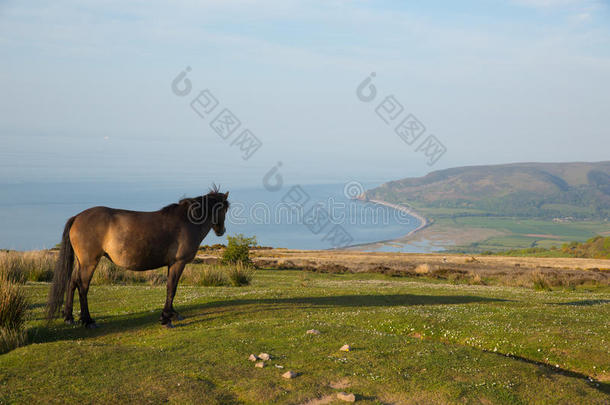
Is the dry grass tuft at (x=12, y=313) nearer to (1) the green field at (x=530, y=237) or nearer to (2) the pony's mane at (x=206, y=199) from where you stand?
(2) the pony's mane at (x=206, y=199)

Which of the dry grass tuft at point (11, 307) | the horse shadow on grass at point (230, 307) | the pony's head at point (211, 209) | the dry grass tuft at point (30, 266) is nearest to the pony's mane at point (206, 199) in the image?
the pony's head at point (211, 209)

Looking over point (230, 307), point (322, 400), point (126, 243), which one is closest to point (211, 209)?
point (126, 243)

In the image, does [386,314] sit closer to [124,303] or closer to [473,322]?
Result: [473,322]

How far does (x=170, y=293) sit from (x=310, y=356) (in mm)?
4457

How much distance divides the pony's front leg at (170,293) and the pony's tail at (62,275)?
2.45 m

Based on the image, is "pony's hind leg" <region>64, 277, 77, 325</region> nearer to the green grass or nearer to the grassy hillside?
the green grass

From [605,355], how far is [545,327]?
2135 millimetres

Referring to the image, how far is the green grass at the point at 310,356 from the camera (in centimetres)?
691

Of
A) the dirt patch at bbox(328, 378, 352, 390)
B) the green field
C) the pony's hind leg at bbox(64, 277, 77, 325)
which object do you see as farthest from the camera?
the green field

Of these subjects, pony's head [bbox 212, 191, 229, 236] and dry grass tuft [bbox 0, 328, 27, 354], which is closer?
dry grass tuft [bbox 0, 328, 27, 354]

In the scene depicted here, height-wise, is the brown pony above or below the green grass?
above

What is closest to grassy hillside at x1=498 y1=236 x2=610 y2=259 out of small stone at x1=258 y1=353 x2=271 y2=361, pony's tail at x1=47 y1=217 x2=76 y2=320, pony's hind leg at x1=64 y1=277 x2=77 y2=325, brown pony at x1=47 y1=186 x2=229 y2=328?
brown pony at x1=47 y1=186 x2=229 y2=328

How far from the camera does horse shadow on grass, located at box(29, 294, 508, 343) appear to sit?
424 inches

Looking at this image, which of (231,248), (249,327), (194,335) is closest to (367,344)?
(249,327)
